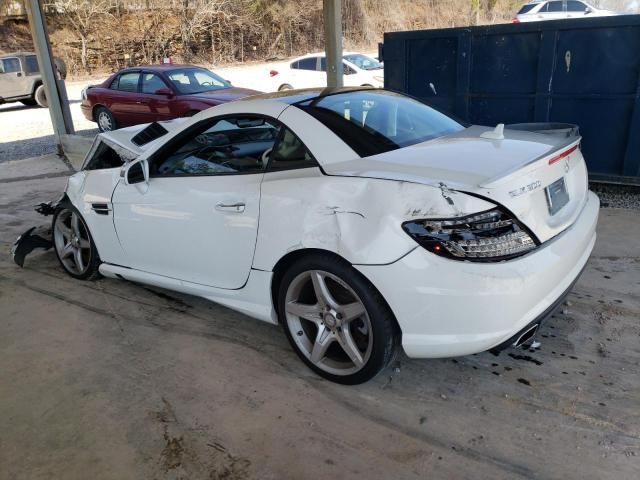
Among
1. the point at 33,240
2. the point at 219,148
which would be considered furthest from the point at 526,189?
the point at 33,240

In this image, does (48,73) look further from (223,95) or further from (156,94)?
(223,95)

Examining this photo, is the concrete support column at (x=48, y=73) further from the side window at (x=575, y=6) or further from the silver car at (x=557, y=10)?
the side window at (x=575, y=6)

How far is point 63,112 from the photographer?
1033 centimetres

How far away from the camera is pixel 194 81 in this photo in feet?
35.5

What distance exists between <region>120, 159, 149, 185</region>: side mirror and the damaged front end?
1.32m

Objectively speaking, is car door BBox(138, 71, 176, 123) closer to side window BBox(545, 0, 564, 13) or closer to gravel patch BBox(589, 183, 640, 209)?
gravel patch BBox(589, 183, 640, 209)

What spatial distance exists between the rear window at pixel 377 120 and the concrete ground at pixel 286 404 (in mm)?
1201

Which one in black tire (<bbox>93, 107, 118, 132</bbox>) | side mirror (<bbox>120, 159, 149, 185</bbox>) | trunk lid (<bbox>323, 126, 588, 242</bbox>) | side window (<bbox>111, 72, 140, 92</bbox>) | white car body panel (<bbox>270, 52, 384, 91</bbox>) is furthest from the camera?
white car body panel (<bbox>270, 52, 384, 91</bbox>)

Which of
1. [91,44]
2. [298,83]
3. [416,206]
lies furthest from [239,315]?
[91,44]

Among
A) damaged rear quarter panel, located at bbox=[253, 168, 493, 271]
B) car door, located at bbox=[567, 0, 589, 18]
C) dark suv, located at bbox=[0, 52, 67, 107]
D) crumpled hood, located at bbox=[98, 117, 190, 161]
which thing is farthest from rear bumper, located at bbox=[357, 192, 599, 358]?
car door, located at bbox=[567, 0, 589, 18]

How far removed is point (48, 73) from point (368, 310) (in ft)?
31.9

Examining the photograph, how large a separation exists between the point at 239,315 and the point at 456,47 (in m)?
4.33

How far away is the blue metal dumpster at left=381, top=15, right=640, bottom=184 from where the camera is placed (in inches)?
213

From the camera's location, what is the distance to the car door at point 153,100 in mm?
10398
